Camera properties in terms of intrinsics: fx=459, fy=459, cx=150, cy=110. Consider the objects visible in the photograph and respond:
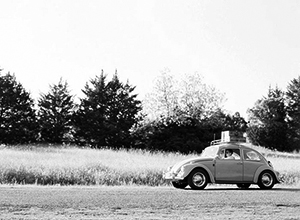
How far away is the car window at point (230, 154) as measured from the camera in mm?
17408

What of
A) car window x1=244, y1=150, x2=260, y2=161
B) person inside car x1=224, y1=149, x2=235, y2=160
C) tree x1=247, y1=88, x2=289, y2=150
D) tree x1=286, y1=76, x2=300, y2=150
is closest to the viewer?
person inside car x1=224, y1=149, x2=235, y2=160

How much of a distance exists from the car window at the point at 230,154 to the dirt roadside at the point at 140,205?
3.84m

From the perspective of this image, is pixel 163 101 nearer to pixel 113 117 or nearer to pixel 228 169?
pixel 113 117

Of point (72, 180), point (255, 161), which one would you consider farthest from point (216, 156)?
point (72, 180)

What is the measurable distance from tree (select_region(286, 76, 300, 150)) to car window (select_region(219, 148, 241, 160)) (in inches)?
2597

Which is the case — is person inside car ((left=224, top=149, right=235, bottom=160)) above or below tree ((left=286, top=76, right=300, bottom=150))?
below

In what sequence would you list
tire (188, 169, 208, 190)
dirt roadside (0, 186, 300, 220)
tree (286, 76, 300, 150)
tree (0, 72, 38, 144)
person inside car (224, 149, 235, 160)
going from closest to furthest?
1. dirt roadside (0, 186, 300, 220)
2. tire (188, 169, 208, 190)
3. person inside car (224, 149, 235, 160)
4. tree (0, 72, 38, 144)
5. tree (286, 76, 300, 150)

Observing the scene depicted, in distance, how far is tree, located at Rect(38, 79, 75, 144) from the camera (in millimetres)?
59094

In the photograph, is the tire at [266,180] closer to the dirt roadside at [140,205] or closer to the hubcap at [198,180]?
the hubcap at [198,180]

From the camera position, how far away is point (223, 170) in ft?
55.9

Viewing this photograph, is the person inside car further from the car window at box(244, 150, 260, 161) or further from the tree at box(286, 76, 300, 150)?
the tree at box(286, 76, 300, 150)

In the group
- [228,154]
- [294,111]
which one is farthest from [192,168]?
[294,111]

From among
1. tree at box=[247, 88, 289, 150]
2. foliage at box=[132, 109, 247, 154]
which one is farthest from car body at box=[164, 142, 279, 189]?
tree at box=[247, 88, 289, 150]

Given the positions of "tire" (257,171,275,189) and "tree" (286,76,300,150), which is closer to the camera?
"tire" (257,171,275,189)
